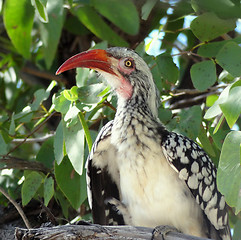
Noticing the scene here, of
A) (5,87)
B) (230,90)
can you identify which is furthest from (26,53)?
(5,87)

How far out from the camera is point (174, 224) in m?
2.97

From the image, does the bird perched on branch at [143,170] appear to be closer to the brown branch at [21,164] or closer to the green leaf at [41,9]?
the brown branch at [21,164]

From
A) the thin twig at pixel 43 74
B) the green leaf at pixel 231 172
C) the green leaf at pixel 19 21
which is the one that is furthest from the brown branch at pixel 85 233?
the thin twig at pixel 43 74

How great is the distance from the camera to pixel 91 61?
3.10 m

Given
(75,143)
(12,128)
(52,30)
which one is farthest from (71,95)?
(52,30)

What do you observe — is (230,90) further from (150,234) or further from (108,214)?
(108,214)

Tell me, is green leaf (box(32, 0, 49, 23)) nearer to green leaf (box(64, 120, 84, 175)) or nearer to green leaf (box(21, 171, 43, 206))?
green leaf (box(64, 120, 84, 175))

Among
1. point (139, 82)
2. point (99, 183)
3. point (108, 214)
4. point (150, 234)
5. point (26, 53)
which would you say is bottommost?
point (108, 214)

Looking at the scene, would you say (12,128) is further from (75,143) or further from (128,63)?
(128,63)

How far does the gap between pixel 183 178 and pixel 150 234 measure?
616 millimetres

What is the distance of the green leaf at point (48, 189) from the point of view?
2.91 meters

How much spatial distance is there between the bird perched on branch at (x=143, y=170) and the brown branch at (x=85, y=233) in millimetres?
543

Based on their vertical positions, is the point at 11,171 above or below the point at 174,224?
above

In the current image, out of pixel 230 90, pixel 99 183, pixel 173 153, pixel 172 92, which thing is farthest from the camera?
pixel 172 92
